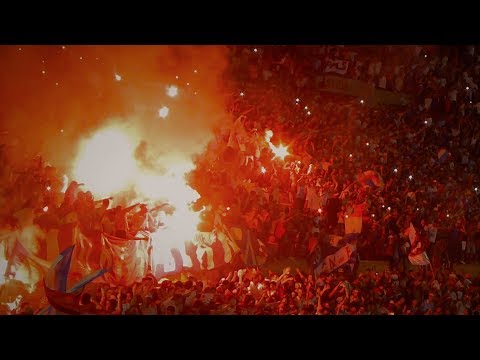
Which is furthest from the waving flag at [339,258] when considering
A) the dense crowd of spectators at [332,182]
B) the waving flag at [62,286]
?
the waving flag at [62,286]

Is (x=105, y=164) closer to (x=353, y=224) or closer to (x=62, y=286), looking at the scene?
(x=62, y=286)

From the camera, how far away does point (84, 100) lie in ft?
31.8

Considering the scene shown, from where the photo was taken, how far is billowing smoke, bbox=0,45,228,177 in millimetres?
9695

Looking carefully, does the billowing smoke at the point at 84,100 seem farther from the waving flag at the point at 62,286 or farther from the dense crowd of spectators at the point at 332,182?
the waving flag at the point at 62,286

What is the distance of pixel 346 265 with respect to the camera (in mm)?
9711

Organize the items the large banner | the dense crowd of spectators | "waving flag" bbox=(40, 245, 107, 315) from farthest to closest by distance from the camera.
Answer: the large banner < the dense crowd of spectators < "waving flag" bbox=(40, 245, 107, 315)

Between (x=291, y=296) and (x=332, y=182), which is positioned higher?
(x=332, y=182)

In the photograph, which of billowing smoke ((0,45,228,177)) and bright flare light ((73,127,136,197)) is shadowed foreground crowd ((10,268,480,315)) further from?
billowing smoke ((0,45,228,177))

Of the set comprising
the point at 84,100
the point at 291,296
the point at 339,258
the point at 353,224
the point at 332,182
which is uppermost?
the point at 84,100

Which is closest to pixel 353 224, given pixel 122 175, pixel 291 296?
pixel 291 296

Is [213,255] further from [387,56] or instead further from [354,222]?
[387,56]

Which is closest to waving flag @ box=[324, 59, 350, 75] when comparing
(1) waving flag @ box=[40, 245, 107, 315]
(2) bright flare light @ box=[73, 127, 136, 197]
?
(2) bright flare light @ box=[73, 127, 136, 197]

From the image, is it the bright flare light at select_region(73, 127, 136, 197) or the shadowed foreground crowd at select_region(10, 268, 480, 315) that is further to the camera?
the bright flare light at select_region(73, 127, 136, 197)
